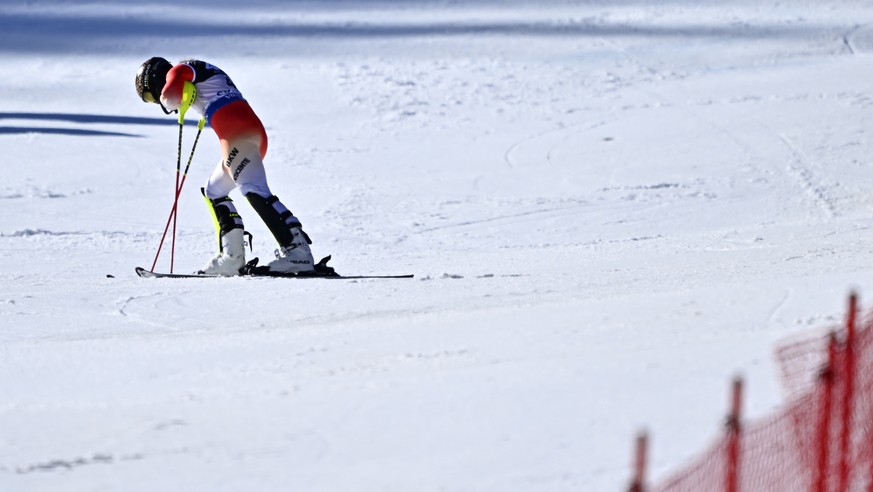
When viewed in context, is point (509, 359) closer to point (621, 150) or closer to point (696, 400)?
point (696, 400)

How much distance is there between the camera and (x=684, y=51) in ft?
59.5

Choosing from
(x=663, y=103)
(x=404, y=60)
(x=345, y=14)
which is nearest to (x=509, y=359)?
(x=663, y=103)

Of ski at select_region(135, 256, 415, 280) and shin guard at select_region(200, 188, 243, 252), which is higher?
shin guard at select_region(200, 188, 243, 252)

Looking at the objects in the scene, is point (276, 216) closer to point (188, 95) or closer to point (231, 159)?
point (231, 159)

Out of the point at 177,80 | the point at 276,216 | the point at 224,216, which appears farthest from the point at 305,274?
the point at 177,80

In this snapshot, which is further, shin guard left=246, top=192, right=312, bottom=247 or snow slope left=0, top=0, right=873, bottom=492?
shin guard left=246, top=192, right=312, bottom=247

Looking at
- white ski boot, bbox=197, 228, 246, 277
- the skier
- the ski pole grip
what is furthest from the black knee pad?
the ski pole grip

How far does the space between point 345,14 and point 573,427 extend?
725 inches

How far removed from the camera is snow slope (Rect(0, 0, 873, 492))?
4.30m

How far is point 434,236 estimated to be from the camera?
10.2 m

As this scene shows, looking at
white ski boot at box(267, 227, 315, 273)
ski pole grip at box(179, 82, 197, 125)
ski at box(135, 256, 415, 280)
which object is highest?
ski pole grip at box(179, 82, 197, 125)

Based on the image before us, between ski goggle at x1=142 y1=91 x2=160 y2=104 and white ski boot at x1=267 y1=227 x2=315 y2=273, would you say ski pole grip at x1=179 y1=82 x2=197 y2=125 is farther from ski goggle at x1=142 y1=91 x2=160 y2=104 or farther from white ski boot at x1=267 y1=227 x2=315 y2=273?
white ski boot at x1=267 y1=227 x2=315 y2=273

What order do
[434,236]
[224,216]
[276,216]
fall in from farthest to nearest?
[434,236] < [224,216] < [276,216]

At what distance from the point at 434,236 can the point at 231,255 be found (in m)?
2.44
